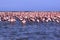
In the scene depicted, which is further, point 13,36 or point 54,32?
point 54,32

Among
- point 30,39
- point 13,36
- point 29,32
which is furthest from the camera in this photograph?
point 29,32

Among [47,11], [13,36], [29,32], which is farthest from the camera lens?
[47,11]

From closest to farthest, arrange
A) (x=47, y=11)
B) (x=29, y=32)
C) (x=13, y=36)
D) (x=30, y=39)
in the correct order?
(x=30, y=39) < (x=13, y=36) < (x=29, y=32) < (x=47, y=11)

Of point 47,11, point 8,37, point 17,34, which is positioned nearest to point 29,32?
point 17,34

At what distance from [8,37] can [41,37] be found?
106 inches

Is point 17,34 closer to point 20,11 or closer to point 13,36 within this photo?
point 13,36

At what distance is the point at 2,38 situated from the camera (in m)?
22.3

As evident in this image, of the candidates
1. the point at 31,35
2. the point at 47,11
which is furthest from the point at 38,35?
the point at 47,11

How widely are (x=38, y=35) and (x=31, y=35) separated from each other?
23.7 inches

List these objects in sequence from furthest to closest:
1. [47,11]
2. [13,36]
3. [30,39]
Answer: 1. [47,11]
2. [13,36]
3. [30,39]

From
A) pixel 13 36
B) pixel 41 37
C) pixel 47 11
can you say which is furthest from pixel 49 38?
A: pixel 47 11

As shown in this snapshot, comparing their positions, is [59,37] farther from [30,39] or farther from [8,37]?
[8,37]

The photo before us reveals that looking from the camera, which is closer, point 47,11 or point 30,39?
point 30,39

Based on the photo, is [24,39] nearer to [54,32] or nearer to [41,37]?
[41,37]
